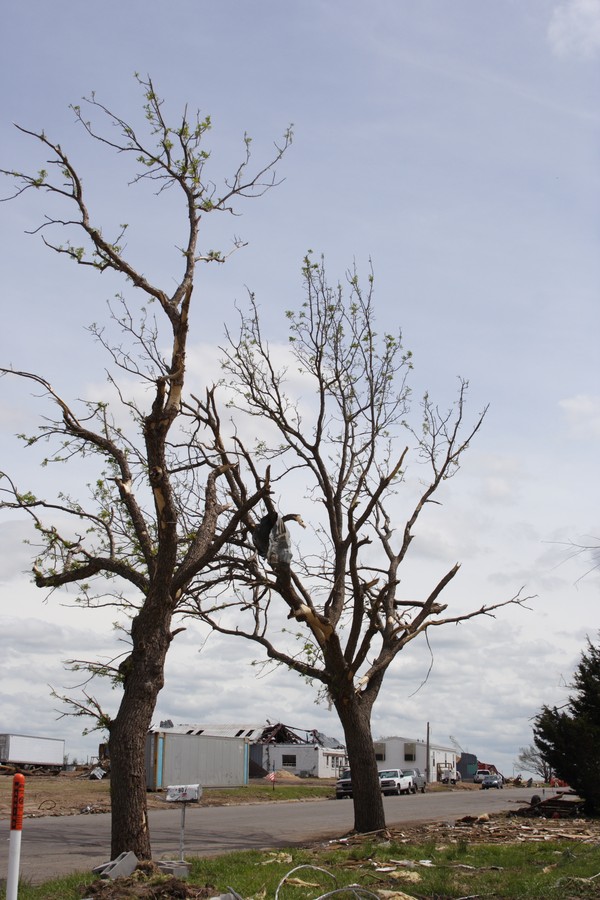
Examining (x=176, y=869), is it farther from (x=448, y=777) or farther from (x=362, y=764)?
(x=448, y=777)

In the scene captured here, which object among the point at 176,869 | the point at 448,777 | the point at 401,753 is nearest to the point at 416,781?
the point at 401,753

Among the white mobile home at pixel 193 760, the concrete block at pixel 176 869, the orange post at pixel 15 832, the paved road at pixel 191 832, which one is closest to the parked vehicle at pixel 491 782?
the white mobile home at pixel 193 760

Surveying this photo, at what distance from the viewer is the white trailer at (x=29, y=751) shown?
4875cm

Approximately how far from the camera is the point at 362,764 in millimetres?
18312

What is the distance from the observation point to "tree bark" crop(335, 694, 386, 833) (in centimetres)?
1798

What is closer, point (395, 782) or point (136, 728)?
point (136, 728)

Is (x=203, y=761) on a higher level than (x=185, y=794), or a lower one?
lower

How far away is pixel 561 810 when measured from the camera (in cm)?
2292

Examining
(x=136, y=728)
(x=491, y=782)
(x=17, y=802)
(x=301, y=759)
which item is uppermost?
(x=136, y=728)

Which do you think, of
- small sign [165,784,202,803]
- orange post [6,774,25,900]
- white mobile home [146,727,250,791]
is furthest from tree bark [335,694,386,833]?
white mobile home [146,727,250,791]

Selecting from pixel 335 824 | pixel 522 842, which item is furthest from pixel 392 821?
pixel 522 842

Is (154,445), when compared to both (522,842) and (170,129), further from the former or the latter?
(522,842)

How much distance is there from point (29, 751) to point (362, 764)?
127 feet

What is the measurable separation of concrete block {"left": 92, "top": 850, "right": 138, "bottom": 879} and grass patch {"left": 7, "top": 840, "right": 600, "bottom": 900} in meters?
0.26
